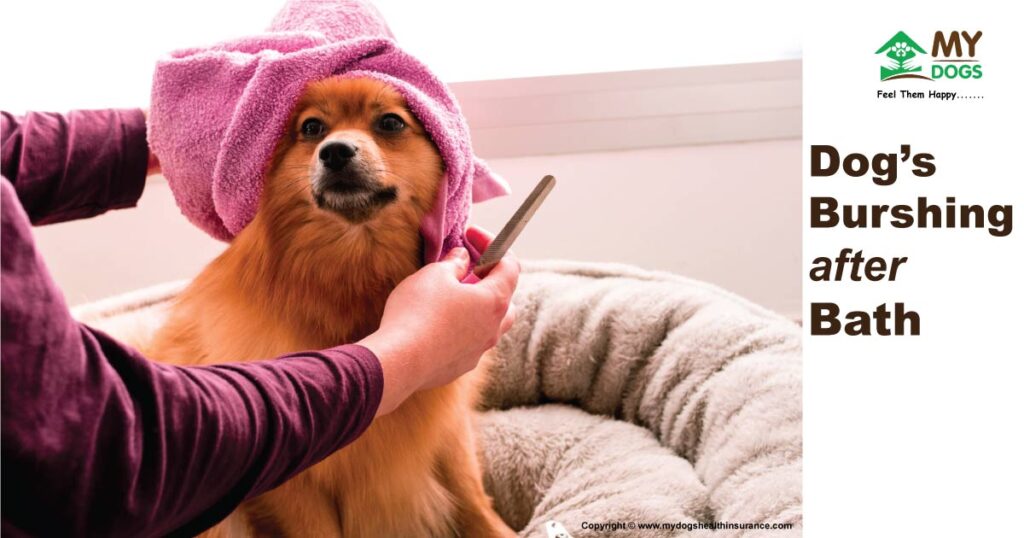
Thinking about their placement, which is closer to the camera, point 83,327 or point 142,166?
point 83,327

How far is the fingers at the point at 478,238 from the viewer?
1.08m

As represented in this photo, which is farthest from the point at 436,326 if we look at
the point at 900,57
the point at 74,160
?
the point at 900,57

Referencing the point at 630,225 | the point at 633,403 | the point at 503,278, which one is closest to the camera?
the point at 503,278

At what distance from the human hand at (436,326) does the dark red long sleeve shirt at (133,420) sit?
0.04 metres

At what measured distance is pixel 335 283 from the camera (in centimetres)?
98

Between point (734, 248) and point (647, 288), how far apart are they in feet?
1.73

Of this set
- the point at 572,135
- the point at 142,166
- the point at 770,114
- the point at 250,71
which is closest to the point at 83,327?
the point at 250,71

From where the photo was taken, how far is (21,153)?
978 mm

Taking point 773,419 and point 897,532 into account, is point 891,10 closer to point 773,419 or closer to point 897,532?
point 773,419

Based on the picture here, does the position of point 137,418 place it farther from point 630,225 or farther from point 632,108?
point 630,225

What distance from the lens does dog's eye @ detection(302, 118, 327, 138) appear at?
931 mm

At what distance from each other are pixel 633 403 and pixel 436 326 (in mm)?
784

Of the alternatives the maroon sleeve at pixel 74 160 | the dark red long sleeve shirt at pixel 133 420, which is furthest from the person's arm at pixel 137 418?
the maroon sleeve at pixel 74 160

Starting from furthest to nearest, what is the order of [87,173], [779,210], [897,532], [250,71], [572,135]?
[779,210], [572,135], [897,532], [87,173], [250,71]
